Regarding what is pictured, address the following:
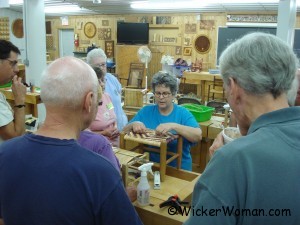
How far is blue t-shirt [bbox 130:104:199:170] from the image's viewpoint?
2.60 m

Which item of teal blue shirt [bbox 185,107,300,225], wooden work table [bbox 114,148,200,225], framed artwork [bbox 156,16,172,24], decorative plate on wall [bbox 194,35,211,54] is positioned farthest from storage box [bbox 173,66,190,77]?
teal blue shirt [bbox 185,107,300,225]

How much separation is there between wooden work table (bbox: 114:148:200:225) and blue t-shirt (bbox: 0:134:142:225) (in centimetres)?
74

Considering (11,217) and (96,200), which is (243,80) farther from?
(11,217)

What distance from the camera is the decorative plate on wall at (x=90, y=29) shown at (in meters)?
11.4

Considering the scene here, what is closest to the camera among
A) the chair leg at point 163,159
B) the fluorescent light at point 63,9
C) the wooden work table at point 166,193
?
the wooden work table at point 166,193

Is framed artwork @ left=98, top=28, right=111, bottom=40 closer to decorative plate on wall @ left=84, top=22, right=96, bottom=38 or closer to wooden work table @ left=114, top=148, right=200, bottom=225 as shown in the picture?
decorative plate on wall @ left=84, top=22, right=96, bottom=38

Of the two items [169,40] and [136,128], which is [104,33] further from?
[136,128]

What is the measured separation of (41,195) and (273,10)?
8.61m

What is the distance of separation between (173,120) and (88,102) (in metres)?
1.65

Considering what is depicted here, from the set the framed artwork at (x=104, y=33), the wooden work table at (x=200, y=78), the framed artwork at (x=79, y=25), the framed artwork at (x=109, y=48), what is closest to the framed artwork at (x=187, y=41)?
the wooden work table at (x=200, y=78)

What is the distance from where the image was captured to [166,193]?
2053 millimetres

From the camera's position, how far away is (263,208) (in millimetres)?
823

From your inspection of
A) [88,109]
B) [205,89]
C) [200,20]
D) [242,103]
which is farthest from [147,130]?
[200,20]

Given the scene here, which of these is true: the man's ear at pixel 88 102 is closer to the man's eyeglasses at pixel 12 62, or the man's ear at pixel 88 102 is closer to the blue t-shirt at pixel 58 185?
the blue t-shirt at pixel 58 185
